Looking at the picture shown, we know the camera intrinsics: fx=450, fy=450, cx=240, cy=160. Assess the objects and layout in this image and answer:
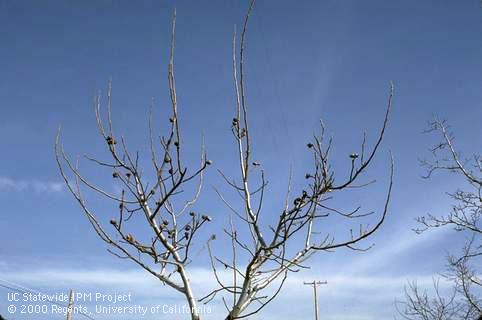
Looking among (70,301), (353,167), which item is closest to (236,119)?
(353,167)

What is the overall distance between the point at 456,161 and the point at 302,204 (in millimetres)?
8778

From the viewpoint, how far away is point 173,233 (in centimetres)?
248

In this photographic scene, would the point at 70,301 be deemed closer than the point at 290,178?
No

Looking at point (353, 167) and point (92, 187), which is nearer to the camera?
point (353, 167)

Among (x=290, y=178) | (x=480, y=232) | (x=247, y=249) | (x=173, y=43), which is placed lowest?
(x=247, y=249)

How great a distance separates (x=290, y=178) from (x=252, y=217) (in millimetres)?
715

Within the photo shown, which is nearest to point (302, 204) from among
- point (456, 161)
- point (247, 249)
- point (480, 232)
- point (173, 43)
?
point (247, 249)

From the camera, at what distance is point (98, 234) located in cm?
224

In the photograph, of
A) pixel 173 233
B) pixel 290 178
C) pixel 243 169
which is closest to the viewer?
pixel 243 169

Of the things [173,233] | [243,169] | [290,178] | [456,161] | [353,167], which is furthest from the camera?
[456,161]

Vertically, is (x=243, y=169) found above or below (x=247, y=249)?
above

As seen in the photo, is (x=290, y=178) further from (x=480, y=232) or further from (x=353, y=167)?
(x=480, y=232)

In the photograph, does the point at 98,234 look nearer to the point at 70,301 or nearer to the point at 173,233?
the point at 173,233

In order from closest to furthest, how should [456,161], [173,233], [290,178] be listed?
1. [173,233]
2. [290,178]
3. [456,161]
